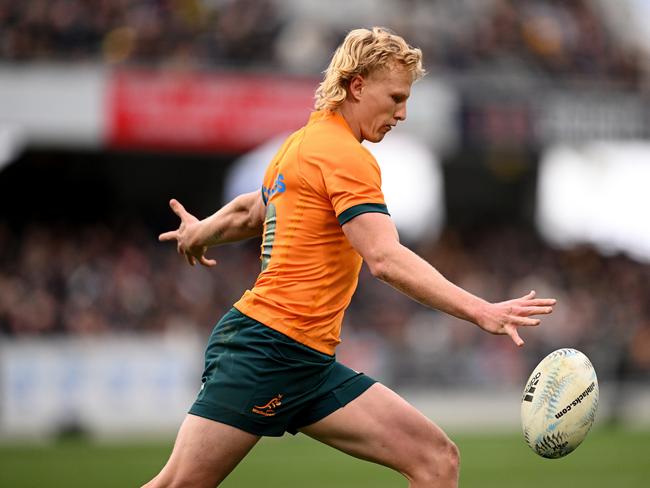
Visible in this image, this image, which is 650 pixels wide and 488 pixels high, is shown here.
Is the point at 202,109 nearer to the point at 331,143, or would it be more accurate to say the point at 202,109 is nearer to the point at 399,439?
the point at 331,143

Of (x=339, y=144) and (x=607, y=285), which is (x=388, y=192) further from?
(x=339, y=144)

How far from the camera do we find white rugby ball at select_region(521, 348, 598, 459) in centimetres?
525

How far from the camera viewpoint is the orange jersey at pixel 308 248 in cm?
508

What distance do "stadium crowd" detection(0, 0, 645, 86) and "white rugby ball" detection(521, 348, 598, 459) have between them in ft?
48.7

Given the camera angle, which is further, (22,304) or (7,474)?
(22,304)

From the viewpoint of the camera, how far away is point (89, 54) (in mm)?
19250

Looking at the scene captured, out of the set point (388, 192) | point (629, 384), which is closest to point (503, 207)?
point (388, 192)

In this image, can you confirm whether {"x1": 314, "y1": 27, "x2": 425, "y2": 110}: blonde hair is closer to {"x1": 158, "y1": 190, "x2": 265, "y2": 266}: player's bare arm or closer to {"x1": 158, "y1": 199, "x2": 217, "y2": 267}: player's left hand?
{"x1": 158, "y1": 190, "x2": 265, "y2": 266}: player's bare arm

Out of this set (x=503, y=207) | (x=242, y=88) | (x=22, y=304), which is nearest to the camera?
(x=22, y=304)

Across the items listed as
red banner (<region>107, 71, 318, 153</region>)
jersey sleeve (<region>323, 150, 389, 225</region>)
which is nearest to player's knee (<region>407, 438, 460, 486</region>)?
jersey sleeve (<region>323, 150, 389, 225</region>)

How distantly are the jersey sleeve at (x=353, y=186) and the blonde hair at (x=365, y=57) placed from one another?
1.32 feet

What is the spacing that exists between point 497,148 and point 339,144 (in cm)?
1742

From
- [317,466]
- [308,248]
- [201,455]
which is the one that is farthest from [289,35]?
[201,455]

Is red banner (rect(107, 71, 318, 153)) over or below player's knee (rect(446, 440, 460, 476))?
below
